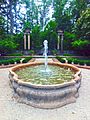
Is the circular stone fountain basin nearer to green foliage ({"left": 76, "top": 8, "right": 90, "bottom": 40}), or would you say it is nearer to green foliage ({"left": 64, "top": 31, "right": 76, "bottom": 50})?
green foliage ({"left": 76, "top": 8, "right": 90, "bottom": 40})

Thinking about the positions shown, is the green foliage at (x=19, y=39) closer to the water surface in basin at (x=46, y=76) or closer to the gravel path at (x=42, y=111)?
the water surface in basin at (x=46, y=76)

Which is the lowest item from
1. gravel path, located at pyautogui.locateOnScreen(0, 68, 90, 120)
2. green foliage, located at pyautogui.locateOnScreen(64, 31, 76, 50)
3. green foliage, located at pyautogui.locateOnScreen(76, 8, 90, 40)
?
gravel path, located at pyautogui.locateOnScreen(0, 68, 90, 120)

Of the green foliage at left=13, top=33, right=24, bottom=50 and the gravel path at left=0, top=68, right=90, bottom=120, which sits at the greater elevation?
the green foliage at left=13, top=33, right=24, bottom=50

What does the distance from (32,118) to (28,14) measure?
2504 centimetres

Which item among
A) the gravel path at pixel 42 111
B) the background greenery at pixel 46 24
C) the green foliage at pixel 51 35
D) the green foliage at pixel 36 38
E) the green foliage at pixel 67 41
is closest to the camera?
the gravel path at pixel 42 111

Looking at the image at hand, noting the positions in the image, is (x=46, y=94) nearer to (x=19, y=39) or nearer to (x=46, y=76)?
(x=46, y=76)

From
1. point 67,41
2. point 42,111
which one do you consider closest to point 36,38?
point 67,41

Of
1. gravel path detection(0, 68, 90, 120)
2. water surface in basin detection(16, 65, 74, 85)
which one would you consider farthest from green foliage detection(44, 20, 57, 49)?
gravel path detection(0, 68, 90, 120)

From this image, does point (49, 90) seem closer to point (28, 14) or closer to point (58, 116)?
point (58, 116)

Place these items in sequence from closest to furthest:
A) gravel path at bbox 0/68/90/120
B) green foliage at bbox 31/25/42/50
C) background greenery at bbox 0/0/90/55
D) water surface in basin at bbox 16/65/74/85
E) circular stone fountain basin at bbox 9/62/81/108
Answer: gravel path at bbox 0/68/90/120, circular stone fountain basin at bbox 9/62/81/108, water surface in basin at bbox 16/65/74/85, background greenery at bbox 0/0/90/55, green foliage at bbox 31/25/42/50

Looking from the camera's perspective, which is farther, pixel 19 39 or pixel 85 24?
pixel 19 39

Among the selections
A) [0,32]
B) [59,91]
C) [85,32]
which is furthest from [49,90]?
[0,32]

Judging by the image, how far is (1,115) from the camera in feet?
16.6

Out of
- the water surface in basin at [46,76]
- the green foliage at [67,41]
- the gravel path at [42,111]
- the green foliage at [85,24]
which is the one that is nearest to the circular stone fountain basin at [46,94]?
the gravel path at [42,111]
